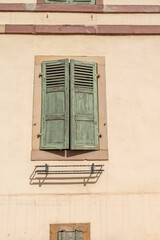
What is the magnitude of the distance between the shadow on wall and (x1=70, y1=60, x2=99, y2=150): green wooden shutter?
0.41 metres

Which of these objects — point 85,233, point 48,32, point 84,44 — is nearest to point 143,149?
point 85,233

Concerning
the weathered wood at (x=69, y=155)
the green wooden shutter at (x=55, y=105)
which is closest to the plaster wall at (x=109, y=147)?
the weathered wood at (x=69, y=155)

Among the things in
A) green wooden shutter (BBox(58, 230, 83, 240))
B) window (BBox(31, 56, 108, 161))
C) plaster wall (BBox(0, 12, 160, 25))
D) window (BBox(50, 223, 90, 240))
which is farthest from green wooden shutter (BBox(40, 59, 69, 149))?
green wooden shutter (BBox(58, 230, 83, 240))

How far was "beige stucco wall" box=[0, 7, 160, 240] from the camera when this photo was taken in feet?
18.7

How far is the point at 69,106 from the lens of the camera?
238 inches

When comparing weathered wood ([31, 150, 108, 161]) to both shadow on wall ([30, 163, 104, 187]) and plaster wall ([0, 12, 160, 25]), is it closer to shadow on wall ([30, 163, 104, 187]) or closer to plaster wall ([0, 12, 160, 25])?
shadow on wall ([30, 163, 104, 187])

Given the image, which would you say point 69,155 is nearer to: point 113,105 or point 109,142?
point 109,142

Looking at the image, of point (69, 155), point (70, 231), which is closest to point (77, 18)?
point (69, 155)

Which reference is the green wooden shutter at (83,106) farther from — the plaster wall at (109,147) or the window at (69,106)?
the plaster wall at (109,147)

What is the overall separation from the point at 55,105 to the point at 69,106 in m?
0.28

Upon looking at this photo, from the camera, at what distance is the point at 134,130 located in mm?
6164

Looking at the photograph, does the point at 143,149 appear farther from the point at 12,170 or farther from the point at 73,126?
the point at 12,170

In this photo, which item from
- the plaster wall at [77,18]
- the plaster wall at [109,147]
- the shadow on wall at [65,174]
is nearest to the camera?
the plaster wall at [109,147]

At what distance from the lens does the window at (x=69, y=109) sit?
5.91m
